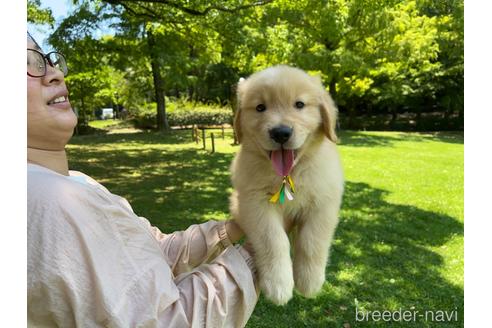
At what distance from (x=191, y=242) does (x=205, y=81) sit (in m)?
32.3

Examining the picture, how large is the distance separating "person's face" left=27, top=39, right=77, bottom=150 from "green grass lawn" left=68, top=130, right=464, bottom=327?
3108mm

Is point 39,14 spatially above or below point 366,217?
above

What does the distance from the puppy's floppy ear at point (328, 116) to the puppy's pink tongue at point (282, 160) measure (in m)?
0.25

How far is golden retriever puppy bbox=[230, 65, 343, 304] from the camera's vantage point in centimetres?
178

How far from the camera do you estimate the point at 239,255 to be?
5.75 ft

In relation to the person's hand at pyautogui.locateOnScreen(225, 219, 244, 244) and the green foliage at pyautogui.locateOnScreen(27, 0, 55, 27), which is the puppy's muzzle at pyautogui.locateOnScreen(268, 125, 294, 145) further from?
the green foliage at pyautogui.locateOnScreen(27, 0, 55, 27)

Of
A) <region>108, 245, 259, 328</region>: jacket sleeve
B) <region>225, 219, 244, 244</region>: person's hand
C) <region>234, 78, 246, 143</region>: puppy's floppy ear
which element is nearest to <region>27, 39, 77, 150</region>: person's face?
<region>108, 245, 259, 328</region>: jacket sleeve

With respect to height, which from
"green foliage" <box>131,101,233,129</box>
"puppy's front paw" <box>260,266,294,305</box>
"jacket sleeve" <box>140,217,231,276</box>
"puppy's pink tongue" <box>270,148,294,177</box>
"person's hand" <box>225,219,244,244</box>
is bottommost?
"puppy's front paw" <box>260,266,294,305</box>

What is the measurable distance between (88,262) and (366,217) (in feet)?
21.8

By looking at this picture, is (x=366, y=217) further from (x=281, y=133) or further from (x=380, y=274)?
(x=281, y=133)

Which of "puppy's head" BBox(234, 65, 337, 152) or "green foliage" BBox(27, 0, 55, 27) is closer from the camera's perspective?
"puppy's head" BBox(234, 65, 337, 152)

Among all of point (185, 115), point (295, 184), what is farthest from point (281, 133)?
point (185, 115)

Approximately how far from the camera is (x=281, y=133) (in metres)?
1.71

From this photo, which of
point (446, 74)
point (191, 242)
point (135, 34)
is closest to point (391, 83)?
point (446, 74)
